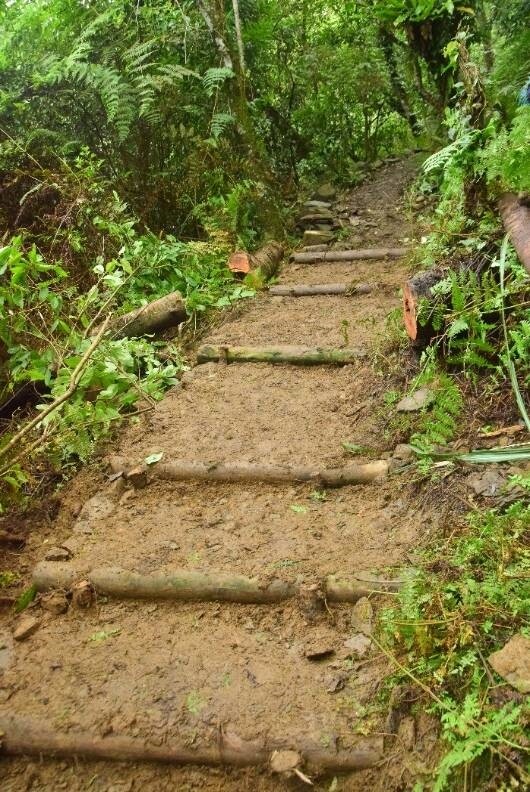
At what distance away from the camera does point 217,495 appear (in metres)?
3.24

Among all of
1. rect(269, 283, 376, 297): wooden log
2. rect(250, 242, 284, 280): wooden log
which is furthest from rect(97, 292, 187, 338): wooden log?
rect(250, 242, 284, 280): wooden log

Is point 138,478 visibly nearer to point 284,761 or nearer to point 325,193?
point 284,761

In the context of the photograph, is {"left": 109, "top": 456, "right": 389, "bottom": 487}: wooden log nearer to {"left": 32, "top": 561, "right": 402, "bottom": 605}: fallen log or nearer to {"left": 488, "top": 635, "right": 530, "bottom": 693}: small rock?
{"left": 32, "top": 561, "right": 402, "bottom": 605}: fallen log

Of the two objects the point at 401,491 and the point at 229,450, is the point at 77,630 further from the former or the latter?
the point at 401,491

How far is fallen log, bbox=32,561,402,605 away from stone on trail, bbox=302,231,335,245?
516cm

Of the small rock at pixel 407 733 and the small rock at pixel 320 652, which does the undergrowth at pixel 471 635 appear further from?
the small rock at pixel 320 652

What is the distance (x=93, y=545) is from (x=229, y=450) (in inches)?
36.9

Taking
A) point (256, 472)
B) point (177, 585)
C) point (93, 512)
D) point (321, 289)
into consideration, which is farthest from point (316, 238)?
point (177, 585)

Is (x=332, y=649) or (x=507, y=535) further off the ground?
(x=507, y=535)

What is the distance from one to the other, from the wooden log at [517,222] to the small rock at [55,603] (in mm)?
2836

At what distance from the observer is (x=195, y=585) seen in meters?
2.61

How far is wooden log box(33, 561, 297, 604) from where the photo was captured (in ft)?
8.38

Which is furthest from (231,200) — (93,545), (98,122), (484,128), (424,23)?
(93,545)

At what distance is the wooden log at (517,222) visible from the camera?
330cm
